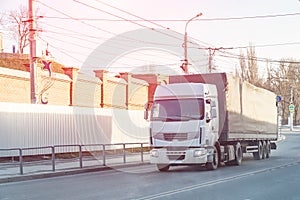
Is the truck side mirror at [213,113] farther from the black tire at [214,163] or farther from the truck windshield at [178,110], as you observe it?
the black tire at [214,163]

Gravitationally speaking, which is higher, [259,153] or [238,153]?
[238,153]

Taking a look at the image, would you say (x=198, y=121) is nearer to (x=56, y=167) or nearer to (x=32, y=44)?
(x=56, y=167)

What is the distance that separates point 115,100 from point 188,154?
22.7 meters

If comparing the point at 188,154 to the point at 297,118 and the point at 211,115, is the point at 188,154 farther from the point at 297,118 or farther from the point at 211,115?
the point at 297,118

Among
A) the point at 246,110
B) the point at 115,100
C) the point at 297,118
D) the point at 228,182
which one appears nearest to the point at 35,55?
the point at 246,110

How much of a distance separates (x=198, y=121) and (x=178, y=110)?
0.88 meters

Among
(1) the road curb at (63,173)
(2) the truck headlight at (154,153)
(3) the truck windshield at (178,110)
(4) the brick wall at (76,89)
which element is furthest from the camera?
(4) the brick wall at (76,89)

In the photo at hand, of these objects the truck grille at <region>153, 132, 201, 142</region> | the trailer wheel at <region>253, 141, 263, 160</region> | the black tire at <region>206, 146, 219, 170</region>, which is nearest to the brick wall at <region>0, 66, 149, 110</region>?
the truck grille at <region>153, 132, 201, 142</region>

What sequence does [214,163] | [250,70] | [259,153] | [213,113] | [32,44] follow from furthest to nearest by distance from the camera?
[250,70]
[259,153]
[32,44]
[214,163]
[213,113]

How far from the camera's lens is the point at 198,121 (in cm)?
1848

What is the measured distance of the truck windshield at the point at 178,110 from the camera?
18641 millimetres

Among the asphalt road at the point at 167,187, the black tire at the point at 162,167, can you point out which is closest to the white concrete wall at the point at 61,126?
the black tire at the point at 162,167

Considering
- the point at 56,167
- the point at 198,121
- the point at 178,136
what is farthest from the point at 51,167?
the point at 198,121

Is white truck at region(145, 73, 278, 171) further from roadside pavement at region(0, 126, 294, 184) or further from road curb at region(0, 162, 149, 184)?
roadside pavement at region(0, 126, 294, 184)
